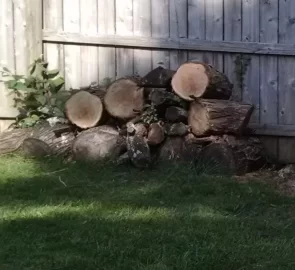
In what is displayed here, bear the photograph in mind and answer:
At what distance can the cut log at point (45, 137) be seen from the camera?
6.69 m

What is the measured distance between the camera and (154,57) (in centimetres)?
713

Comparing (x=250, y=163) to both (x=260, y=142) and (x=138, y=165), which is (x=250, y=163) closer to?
(x=260, y=142)

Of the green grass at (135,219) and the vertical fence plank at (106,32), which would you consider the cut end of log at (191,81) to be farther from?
the vertical fence plank at (106,32)

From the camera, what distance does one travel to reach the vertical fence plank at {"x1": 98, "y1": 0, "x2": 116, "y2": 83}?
7094 mm

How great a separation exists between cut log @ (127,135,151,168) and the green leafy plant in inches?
35.9

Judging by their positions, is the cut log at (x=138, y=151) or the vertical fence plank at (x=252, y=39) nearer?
the cut log at (x=138, y=151)

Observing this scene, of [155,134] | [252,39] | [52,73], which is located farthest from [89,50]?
[252,39]

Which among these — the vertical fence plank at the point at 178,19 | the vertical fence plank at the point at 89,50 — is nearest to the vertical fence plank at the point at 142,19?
the vertical fence plank at the point at 178,19

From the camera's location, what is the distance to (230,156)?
633 centimetres

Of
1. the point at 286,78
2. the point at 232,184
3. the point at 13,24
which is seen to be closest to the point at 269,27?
the point at 286,78

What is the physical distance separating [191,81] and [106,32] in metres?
1.16

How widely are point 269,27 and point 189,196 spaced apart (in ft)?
7.23

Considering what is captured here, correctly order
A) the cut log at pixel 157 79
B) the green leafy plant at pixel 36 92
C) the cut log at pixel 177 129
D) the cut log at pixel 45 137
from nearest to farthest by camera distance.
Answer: the cut log at pixel 177 129, the cut log at pixel 157 79, the cut log at pixel 45 137, the green leafy plant at pixel 36 92

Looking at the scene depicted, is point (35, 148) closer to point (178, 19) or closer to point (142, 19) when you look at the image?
point (142, 19)
